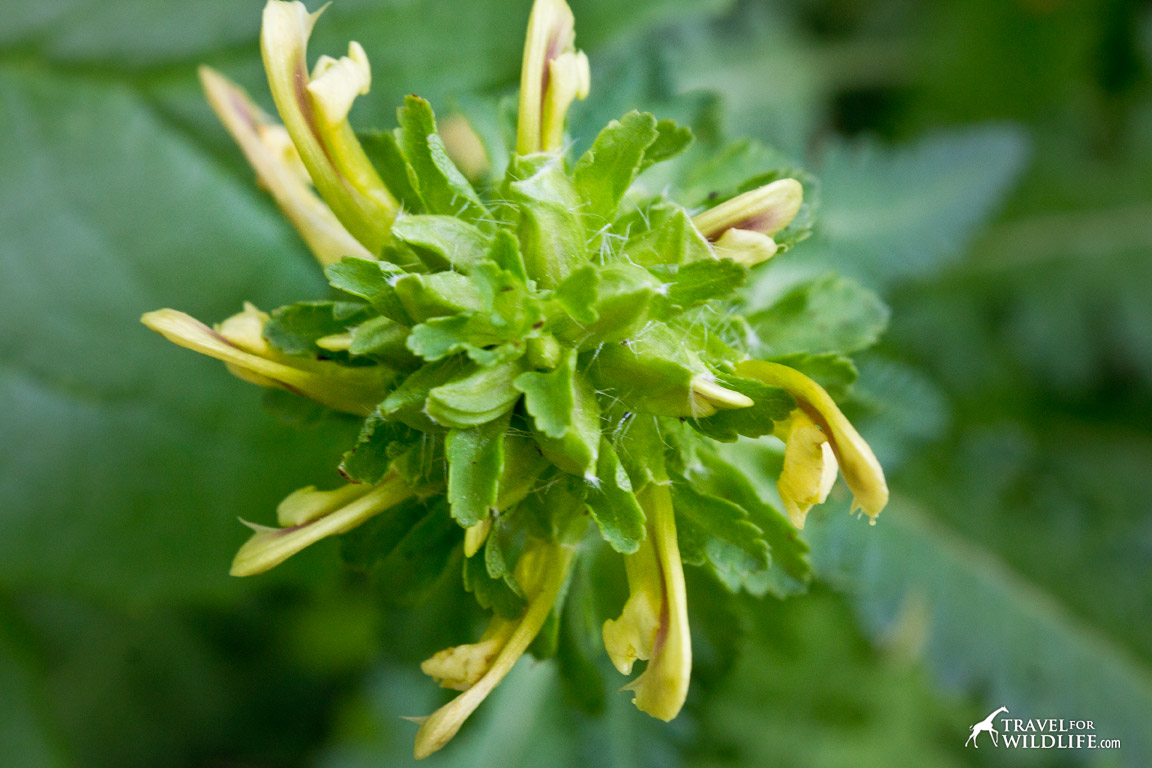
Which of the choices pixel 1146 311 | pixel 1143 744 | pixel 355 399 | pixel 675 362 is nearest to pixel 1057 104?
pixel 1146 311

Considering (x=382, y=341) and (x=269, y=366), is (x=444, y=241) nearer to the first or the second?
(x=382, y=341)

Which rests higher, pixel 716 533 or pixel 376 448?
pixel 376 448

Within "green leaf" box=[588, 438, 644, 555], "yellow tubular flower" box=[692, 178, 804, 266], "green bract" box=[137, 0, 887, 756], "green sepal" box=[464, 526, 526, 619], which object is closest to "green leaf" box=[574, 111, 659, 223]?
"green bract" box=[137, 0, 887, 756]

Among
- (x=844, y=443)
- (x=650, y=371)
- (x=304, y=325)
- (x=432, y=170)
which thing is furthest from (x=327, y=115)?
(x=844, y=443)

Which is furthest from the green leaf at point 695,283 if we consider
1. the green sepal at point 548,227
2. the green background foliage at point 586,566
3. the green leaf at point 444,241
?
the green background foliage at point 586,566

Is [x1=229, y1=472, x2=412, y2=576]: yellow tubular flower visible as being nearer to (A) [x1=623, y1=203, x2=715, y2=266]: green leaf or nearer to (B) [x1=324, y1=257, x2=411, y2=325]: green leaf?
(B) [x1=324, y1=257, x2=411, y2=325]: green leaf

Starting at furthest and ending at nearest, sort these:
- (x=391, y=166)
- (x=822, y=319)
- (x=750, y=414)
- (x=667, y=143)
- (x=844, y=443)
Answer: (x=822, y=319) < (x=391, y=166) < (x=667, y=143) < (x=750, y=414) < (x=844, y=443)
